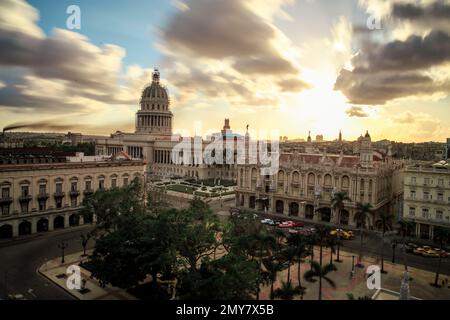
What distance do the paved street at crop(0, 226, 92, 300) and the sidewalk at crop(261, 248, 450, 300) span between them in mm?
25388

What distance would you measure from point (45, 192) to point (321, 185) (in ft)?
183

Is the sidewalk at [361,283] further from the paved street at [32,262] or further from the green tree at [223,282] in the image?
the paved street at [32,262]

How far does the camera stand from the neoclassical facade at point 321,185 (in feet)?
237

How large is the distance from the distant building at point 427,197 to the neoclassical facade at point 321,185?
6539 mm

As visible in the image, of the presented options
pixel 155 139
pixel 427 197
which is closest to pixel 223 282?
pixel 427 197

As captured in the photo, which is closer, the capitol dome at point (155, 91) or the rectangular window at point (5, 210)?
the rectangular window at point (5, 210)

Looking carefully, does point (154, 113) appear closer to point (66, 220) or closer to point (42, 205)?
point (66, 220)

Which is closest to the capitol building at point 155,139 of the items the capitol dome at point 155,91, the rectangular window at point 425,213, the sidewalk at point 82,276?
the capitol dome at point 155,91

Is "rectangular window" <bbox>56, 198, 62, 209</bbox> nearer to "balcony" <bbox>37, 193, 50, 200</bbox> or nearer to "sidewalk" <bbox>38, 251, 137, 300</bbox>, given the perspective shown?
"balcony" <bbox>37, 193, 50, 200</bbox>

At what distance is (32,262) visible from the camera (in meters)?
48.5
